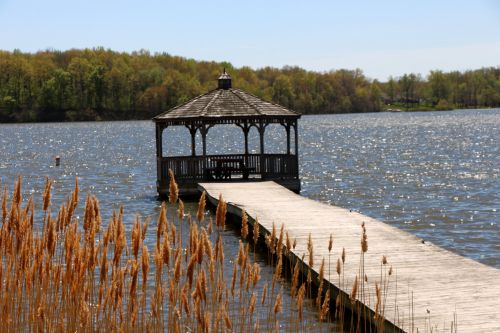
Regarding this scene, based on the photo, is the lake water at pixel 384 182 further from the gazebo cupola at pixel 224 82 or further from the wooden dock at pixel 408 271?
the gazebo cupola at pixel 224 82

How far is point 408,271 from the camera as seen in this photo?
11.0m

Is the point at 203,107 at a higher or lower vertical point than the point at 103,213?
higher

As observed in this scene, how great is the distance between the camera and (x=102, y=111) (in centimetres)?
16850

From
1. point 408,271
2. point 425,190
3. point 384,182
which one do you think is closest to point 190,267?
point 408,271

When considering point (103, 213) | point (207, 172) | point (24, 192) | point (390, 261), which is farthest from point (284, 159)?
point (390, 261)

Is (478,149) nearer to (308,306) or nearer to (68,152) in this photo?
(68,152)

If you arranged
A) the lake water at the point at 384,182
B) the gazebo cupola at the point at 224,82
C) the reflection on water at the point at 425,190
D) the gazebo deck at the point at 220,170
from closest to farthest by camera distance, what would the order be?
the reflection on water at the point at 425,190
the lake water at the point at 384,182
the gazebo deck at the point at 220,170
the gazebo cupola at the point at 224,82

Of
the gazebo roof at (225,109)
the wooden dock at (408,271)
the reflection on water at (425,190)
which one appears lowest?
the reflection on water at (425,190)

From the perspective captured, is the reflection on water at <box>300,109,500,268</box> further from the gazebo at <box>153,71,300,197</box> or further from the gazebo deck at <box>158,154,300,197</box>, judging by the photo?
the gazebo at <box>153,71,300,197</box>

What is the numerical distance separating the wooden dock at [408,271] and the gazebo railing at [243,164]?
25.3ft

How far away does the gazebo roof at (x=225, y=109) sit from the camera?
25.9 metres

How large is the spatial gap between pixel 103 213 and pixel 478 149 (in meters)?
45.5

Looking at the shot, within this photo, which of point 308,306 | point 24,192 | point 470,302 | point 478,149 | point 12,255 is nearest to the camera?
point 12,255

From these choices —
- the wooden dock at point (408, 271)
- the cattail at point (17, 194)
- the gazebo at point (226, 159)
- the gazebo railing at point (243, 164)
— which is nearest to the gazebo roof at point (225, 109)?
the gazebo at point (226, 159)
